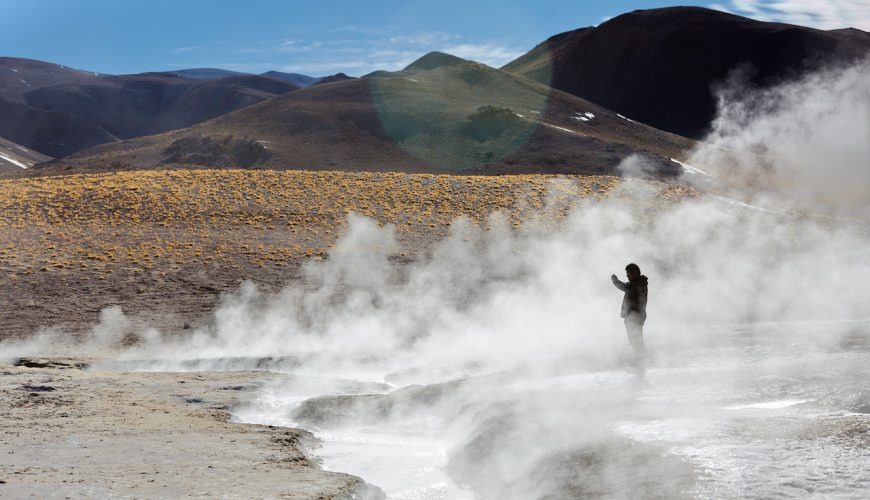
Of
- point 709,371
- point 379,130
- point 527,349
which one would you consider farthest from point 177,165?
point 709,371

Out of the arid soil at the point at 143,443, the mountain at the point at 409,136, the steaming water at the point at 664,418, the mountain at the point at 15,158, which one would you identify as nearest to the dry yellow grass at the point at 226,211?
the arid soil at the point at 143,443

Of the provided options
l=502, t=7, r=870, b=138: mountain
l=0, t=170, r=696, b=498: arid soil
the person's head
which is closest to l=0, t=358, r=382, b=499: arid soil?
l=0, t=170, r=696, b=498: arid soil

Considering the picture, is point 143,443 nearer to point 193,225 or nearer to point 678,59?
point 193,225

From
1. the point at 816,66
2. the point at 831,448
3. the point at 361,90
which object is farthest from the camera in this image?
the point at 816,66

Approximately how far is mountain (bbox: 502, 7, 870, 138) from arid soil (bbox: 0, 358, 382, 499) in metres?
109

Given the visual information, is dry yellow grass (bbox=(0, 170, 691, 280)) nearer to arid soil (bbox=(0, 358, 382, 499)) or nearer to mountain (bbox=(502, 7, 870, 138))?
arid soil (bbox=(0, 358, 382, 499))

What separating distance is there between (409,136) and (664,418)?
6477cm

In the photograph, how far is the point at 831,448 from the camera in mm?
7832

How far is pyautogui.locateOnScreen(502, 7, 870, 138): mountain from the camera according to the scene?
122 metres

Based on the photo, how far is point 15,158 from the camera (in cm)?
14725

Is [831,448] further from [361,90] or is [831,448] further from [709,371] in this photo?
[361,90]

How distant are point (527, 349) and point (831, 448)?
796 cm

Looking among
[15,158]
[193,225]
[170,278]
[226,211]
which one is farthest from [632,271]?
[15,158]

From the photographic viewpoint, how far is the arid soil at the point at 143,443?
7.85m
